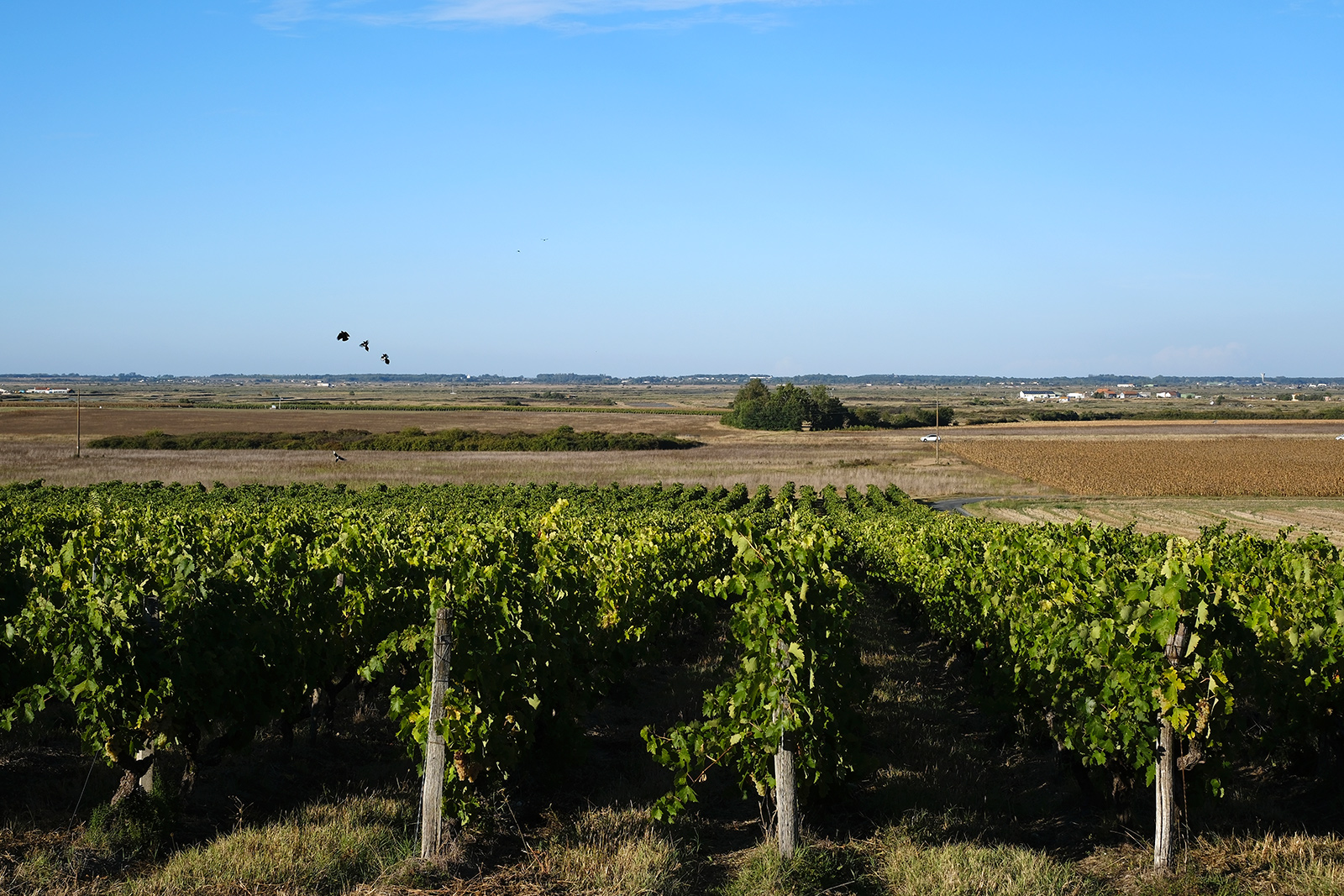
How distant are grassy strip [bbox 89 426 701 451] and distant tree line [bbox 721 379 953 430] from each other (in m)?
21.9

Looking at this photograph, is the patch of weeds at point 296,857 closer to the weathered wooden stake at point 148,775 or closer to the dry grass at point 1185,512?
the weathered wooden stake at point 148,775

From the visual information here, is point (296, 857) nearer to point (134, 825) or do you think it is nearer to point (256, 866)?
point (256, 866)

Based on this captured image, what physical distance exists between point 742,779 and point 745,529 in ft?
6.37

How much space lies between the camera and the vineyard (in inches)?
284


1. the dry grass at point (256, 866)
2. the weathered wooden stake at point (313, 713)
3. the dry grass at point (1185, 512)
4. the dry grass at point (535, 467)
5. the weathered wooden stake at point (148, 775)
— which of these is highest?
the weathered wooden stake at point (148, 775)

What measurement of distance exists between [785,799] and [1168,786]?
9.04 ft

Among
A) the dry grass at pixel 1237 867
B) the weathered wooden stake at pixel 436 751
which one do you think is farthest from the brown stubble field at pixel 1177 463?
the weathered wooden stake at pixel 436 751

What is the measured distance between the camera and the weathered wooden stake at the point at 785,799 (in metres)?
7.04

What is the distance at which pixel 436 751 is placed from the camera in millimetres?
7219

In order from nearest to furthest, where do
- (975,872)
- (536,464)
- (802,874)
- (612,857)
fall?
(975,872) < (802,874) < (612,857) < (536,464)

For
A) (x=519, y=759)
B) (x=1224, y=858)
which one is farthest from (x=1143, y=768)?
(x=519, y=759)

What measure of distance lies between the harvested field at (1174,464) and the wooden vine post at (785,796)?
4726 centimetres

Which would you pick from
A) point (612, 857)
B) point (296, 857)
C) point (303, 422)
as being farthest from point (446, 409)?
point (612, 857)

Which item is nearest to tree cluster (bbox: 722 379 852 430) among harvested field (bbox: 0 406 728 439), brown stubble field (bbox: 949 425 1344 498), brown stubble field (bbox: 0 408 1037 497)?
harvested field (bbox: 0 406 728 439)
